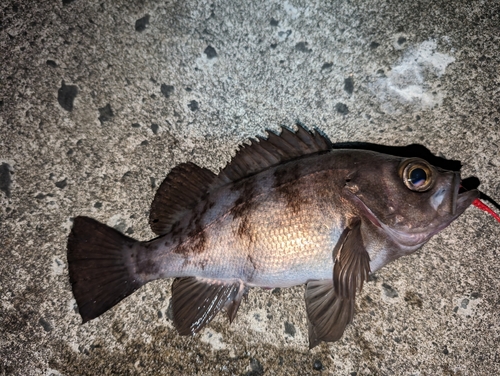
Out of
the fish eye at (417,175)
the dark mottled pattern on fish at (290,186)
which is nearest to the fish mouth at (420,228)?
the fish eye at (417,175)

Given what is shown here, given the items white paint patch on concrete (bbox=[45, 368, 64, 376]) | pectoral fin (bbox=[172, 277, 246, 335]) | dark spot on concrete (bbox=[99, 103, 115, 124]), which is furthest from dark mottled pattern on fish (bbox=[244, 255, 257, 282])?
white paint patch on concrete (bbox=[45, 368, 64, 376])

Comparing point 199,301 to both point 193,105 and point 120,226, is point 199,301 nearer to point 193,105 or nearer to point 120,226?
point 120,226

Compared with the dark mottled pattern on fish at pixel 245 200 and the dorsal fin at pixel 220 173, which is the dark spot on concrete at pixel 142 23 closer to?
the dorsal fin at pixel 220 173

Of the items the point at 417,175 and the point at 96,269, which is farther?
the point at 96,269

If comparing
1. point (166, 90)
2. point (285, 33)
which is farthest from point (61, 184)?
point (285, 33)

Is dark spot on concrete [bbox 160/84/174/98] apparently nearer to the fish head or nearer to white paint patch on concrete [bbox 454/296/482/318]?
the fish head

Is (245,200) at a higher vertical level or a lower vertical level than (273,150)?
lower
